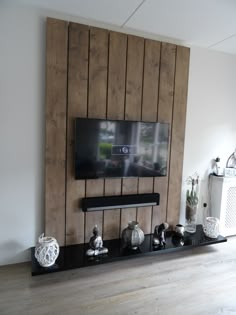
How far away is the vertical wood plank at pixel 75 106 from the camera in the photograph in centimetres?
221

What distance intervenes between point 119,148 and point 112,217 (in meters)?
0.80

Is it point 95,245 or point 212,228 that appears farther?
point 212,228

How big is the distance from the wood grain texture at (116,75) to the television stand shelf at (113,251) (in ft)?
4.64

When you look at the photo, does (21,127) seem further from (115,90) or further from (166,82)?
(166,82)

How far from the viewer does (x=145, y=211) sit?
8.71ft

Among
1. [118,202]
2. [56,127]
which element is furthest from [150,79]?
[118,202]

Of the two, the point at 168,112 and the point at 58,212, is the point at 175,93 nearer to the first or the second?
the point at 168,112

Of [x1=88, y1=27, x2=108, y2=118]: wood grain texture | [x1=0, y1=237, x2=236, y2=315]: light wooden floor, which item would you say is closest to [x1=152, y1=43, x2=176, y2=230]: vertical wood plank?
[x1=0, y1=237, x2=236, y2=315]: light wooden floor

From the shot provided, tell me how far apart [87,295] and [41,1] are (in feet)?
8.51

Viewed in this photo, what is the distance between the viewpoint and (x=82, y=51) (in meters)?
2.23

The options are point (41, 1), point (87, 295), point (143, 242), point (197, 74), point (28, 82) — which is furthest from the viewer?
point (197, 74)

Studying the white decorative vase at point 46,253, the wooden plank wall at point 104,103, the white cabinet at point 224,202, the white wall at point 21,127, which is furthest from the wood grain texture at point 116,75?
the white cabinet at point 224,202

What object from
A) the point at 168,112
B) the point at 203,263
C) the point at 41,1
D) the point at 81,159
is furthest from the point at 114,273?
the point at 41,1

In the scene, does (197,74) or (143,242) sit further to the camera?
(197,74)
